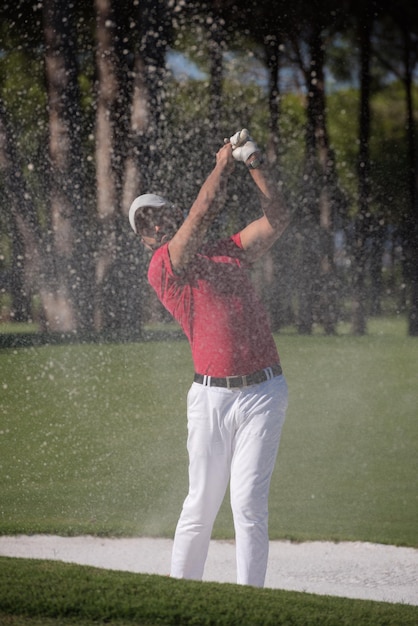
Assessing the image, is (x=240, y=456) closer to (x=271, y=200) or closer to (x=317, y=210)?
(x=271, y=200)

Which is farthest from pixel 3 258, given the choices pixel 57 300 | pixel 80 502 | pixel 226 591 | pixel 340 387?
pixel 226 591

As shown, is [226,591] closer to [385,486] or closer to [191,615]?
[191,615]

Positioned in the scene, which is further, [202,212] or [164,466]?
[164,466]

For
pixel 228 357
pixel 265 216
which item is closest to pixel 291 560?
pixel 228 357

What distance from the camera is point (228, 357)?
3268 millimetres

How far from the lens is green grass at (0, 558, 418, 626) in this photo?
112 inches

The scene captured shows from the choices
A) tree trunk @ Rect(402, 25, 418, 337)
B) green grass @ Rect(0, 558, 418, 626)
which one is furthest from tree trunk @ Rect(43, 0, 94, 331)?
green grass @ Rect(0, 558, 418, 626)

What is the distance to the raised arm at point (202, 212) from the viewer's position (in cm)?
314

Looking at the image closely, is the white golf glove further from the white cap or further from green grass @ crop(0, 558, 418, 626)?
green grass @ crop(0, 558, 418, 626)

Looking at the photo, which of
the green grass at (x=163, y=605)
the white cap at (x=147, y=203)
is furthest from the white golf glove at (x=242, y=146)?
the green grass at (x=163, y=605)

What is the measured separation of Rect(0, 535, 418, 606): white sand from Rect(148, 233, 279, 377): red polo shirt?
1.20m

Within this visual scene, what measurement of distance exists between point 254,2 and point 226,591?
843 cm

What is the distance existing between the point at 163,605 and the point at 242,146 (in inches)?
53.9

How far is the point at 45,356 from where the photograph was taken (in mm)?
8773
